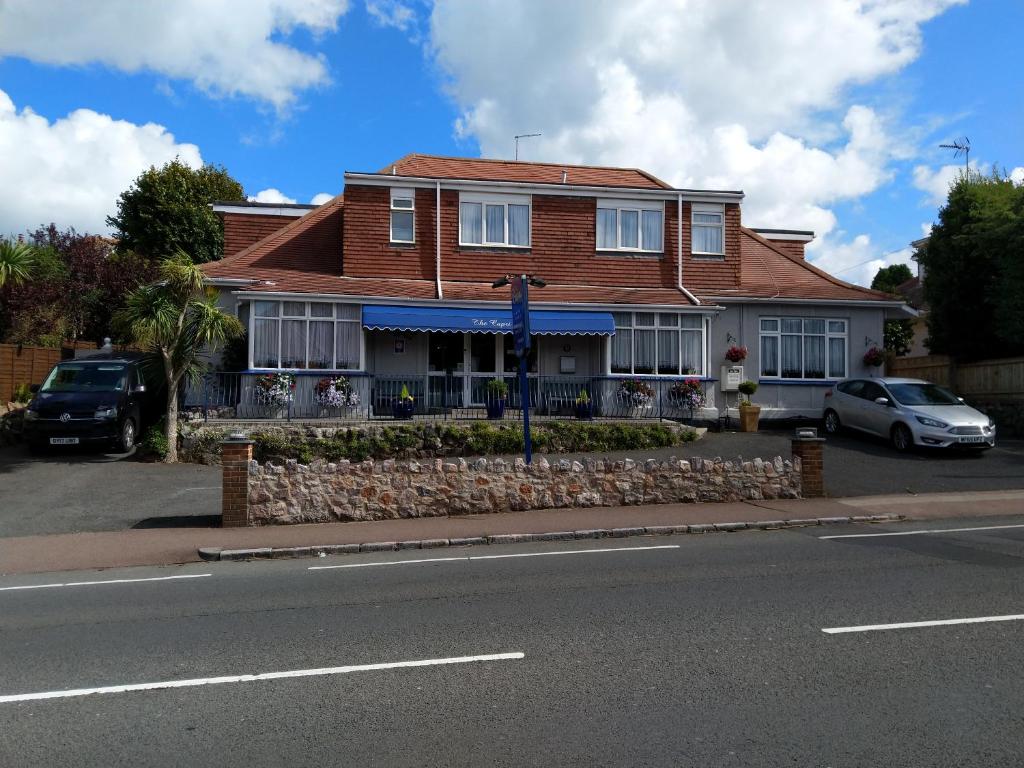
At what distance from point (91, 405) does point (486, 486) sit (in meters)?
9.27

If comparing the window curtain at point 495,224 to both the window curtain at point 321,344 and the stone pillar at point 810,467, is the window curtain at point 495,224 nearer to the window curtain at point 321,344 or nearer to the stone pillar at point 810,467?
the window curtain at point 321,344

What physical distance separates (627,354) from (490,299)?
3784mm

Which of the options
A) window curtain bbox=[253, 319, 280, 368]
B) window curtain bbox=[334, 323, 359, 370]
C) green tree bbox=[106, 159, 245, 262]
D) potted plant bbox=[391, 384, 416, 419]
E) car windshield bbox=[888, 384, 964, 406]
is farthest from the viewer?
green tree bbox=[106, 159, 245, 262]

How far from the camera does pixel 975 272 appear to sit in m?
23.5

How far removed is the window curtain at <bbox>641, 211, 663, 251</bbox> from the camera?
22906 millimetres

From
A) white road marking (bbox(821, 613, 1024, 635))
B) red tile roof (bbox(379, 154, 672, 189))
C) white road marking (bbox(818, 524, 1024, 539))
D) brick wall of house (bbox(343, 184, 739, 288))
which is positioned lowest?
white road marking (bbox(818, 524, 1024, 539))

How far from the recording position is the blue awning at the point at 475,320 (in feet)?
62.4

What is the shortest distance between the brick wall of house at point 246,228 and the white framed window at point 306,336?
6071 millimetres

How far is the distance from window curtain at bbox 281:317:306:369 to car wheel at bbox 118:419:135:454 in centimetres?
349

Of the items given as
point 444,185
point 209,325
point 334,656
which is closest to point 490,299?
point 444,185

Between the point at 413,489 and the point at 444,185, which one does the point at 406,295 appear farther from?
the point at 413,489

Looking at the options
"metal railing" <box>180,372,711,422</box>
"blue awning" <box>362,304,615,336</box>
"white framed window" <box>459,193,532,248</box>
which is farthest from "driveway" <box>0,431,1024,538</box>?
"white framed window" <box>459,193,532,248</box>

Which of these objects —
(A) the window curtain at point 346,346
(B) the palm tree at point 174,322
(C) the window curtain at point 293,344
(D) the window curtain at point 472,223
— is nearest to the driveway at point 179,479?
(B) the palm tree at point 174,322

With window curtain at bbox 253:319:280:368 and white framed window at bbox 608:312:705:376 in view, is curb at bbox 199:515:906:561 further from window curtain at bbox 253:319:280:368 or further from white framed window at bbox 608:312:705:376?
window curtain at bbox 253:319:280:368
